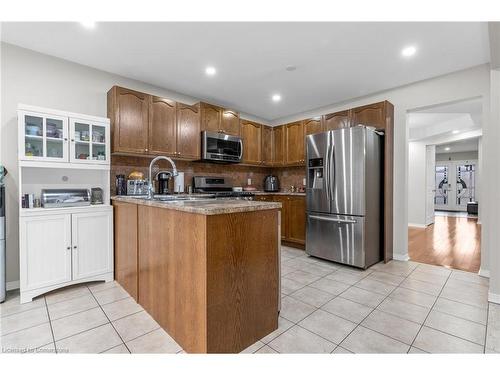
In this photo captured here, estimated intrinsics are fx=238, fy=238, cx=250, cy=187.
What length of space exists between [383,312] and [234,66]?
10.1 ft

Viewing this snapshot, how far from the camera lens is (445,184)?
408 inches

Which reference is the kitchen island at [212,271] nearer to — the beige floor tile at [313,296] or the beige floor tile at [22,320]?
the beige floor tile at [313,296]

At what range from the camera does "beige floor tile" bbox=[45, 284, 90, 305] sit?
2315 millimetres

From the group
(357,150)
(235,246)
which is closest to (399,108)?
(357,150)

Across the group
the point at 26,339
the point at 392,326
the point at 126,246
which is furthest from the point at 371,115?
the point at 26,339

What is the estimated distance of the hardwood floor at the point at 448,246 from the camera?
3398 mm

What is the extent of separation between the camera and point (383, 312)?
206 centimetres

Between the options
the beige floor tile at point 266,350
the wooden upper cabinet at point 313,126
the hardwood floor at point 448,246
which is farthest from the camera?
the wooden upper cabinet at point 313,126

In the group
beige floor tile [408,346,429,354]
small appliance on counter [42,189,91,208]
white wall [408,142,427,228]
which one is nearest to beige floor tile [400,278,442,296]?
beige floor tile [408,346,429,354]

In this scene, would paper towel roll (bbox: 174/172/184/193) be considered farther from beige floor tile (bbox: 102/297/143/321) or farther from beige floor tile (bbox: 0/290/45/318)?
beige floor tile (bbox: 0/290/45/318)

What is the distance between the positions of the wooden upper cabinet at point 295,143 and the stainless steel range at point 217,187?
1109 millimetres

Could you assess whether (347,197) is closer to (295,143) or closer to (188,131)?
(295,143)

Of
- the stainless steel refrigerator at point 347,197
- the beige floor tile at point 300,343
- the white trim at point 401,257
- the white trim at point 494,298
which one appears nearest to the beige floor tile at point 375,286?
the stainless steel refrigerator at point 347,197

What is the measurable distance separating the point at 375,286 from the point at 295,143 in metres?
2.84
